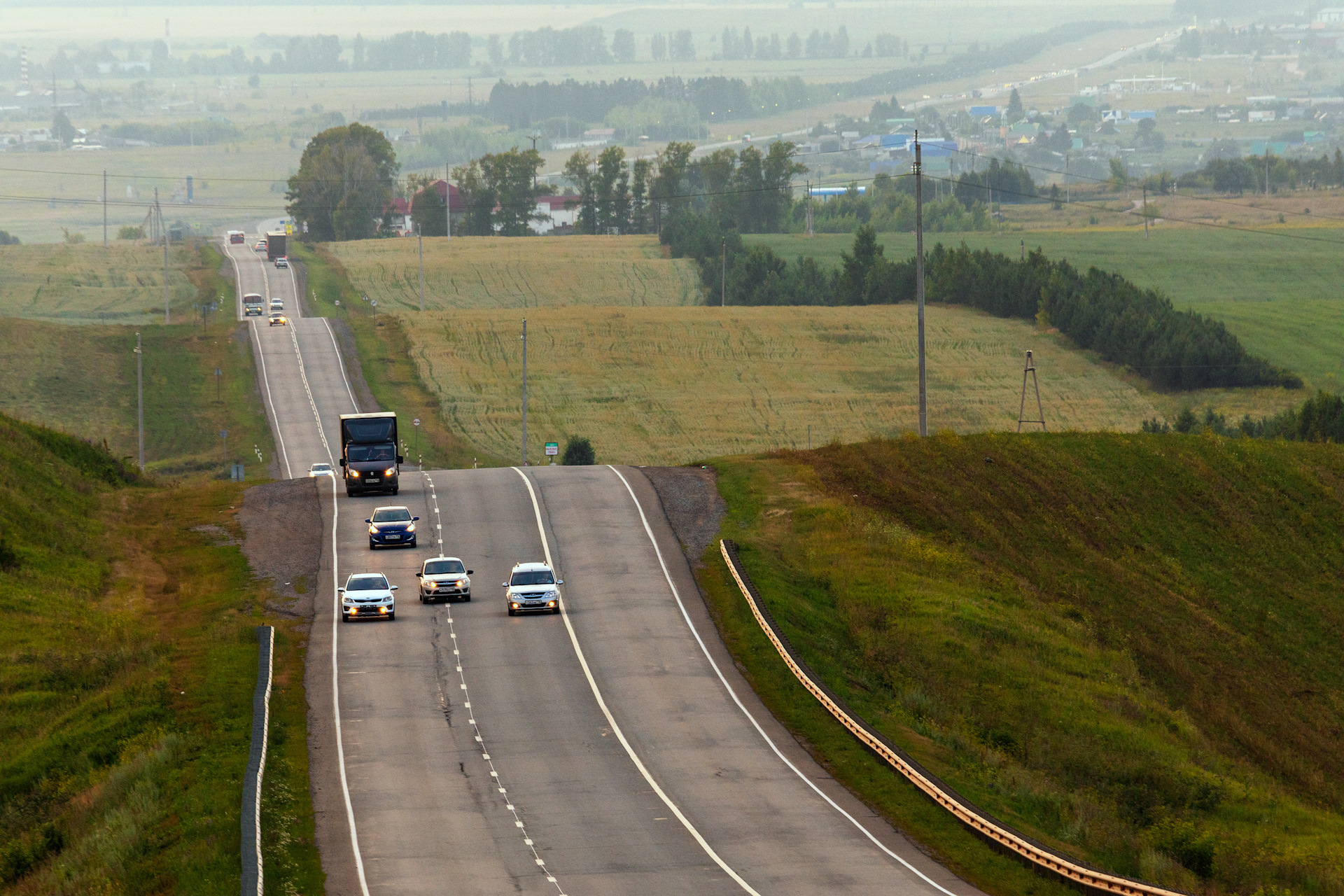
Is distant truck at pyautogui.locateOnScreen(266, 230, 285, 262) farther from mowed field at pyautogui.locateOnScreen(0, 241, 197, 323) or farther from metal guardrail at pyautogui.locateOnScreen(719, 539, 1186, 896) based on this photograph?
metal guardrail at pyautogui.locateOnScreen(719, 539, 1186, 896)

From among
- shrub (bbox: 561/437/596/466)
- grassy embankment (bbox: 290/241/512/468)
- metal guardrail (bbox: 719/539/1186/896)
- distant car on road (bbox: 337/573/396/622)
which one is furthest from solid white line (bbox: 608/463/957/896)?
grassy embankment (bbox: 290/241/512/468)

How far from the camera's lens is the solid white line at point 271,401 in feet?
302

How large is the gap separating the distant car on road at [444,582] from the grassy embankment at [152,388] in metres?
45.4

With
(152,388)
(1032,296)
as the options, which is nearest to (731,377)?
(1032,296)

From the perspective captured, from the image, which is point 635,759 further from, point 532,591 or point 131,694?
point 131,694

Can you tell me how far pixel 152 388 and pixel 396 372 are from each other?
1815cm

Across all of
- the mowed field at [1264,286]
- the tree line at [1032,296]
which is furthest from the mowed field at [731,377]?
the mowed field at [1264,286]

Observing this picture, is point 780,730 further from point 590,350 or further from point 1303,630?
point 590,350

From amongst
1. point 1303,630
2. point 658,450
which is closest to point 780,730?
point 1303,630

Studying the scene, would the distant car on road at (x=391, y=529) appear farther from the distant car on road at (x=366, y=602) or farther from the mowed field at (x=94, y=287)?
the mowed field at (x=94, y=287)

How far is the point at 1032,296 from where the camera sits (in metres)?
146

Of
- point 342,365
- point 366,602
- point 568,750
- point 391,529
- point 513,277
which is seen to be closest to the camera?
point 568,750

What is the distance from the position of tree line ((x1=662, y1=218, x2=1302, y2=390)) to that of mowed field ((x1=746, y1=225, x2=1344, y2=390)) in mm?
5846

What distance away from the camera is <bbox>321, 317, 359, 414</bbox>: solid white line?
108 metres
